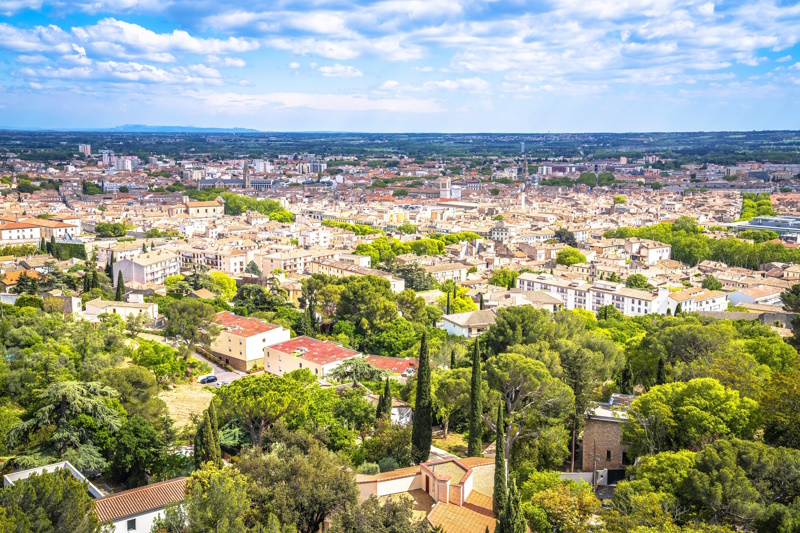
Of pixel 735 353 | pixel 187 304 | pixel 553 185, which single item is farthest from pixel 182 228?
pixel 553 185

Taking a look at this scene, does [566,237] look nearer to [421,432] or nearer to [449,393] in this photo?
[449,393]

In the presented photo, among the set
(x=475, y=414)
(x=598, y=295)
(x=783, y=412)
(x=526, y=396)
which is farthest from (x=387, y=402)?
(x=598, y=295)

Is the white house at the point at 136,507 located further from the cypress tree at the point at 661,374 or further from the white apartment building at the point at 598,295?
the white apartment building at the point at 598,295

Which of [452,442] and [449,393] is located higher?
[449,393]

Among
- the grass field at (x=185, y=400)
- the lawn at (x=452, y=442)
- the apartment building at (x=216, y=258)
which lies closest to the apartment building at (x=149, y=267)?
the apartment building at (x=216, y=258)

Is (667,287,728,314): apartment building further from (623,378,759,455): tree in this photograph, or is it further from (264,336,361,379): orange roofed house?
(623,378,759,455): tree

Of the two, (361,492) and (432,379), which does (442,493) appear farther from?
(432,379)
